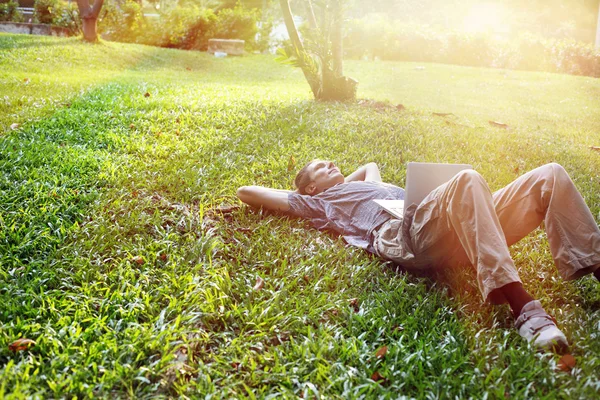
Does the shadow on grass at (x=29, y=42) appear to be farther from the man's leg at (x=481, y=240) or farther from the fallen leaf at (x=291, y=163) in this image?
the man's leg at (x=481, y=240)

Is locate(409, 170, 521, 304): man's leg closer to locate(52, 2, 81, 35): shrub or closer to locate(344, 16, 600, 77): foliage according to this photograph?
locate(344, 16, 600, 77): foliage

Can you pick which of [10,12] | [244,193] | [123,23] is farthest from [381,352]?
[10,12]

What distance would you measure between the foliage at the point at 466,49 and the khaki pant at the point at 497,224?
15.9 meters

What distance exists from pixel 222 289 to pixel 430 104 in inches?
314

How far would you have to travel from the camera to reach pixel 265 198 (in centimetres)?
388

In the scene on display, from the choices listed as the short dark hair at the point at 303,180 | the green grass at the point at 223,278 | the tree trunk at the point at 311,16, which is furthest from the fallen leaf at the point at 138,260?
the tree trunk at the point at 311,16

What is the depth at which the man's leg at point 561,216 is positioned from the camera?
257 cm

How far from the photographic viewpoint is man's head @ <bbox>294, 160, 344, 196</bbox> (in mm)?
3926

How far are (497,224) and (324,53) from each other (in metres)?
6.22

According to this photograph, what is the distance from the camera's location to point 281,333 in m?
2.55

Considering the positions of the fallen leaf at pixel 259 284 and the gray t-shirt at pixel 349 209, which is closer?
the fallen leaf at pixel 259 284

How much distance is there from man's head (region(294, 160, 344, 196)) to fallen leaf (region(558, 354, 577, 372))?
2.12 meters

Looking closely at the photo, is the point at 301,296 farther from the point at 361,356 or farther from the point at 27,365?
the point at 27,365

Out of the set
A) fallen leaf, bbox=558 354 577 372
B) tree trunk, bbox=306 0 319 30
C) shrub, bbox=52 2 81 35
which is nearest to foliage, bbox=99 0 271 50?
shrub, bbox=52 2 81 35
